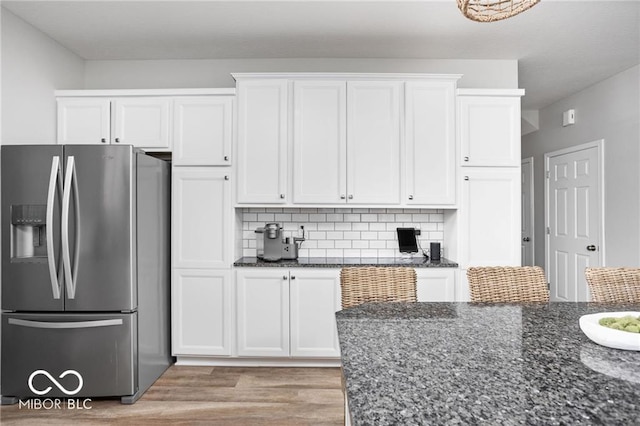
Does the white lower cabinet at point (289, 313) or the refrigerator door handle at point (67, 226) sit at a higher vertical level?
the refrigerator door handle at point (67, 226)

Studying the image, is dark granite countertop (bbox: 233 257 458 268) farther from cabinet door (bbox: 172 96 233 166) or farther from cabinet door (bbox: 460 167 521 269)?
cabinet door (bbox: 172 96 233 166)

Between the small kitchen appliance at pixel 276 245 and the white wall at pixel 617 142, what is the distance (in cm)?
325

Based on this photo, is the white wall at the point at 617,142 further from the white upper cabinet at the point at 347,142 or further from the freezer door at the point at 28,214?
the freezer door at the point at 28,214

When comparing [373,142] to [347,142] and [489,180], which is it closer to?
[347,142]

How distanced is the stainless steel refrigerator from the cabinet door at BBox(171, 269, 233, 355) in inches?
21.2

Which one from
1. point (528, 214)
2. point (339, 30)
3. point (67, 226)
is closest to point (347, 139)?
point (339, 30)

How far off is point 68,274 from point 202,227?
98 cm

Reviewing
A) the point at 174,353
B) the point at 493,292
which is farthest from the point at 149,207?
the point at 493,292

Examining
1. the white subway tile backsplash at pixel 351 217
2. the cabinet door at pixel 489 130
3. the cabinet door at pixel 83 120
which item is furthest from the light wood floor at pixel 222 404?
the cabinet door at pixel 489 130

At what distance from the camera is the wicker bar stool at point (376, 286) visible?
1.91m

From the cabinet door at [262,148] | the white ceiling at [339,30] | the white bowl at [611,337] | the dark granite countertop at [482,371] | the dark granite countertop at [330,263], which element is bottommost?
the dark granite countertop at [482,371]

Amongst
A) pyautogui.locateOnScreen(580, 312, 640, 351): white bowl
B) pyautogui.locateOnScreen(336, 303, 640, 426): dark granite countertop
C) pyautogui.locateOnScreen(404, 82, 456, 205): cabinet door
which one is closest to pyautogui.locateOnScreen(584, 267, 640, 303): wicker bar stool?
pyautogui.locateOnScreen(336, 303, 640, 426): dark granite countertop

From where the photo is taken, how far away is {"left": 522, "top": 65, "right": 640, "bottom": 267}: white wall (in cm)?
366

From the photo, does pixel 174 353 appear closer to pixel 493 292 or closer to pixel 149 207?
pixel 149 207
